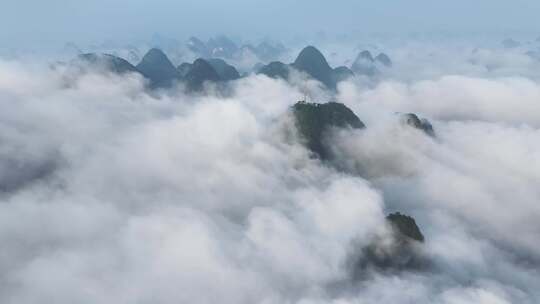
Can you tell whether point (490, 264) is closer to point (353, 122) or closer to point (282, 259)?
point (282, 259)

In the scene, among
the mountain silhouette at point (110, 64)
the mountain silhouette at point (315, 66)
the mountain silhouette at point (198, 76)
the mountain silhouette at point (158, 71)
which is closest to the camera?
the mountain silhouette at point (198, 76)

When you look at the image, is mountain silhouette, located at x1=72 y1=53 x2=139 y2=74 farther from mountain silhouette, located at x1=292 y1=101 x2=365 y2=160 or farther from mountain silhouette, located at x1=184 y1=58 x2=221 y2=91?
mountain silhouette, located at x1=292 y1=101 x2=365 y2=160

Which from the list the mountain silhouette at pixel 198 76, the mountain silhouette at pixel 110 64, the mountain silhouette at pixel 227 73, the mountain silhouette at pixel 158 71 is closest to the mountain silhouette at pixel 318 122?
the mountain silhouette at pixel 198 76

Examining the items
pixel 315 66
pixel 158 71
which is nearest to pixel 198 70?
pixel 158 71

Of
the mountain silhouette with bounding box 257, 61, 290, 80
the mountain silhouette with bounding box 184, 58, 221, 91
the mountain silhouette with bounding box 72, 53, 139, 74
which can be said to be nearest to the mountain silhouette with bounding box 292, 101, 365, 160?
the mountain silhouette with bounding box 184, 58, 221, 91

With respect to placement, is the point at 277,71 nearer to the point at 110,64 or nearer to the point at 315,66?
the point at 315,66

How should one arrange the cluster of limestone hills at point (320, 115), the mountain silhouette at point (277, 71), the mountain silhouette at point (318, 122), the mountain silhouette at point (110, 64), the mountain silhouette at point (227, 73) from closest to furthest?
1. the cluster of limestone hills at point (320, 115)
2. the mountain silhouette at point (318, 122)
3. the mountain silhouette at point (110, 64)
4. the mountain silhouette at point (277, 71)
5. the mountain silhouette at point (227, 73)

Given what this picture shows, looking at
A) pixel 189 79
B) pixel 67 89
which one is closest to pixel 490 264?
pixel 189 79

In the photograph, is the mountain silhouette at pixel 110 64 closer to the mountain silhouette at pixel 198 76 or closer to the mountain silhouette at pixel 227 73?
the mountain silhouette at pixel 198 76

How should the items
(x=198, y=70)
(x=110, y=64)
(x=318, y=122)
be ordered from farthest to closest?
(x=110, y=64) < (x=198, y=70) < (x=318, y=122)
